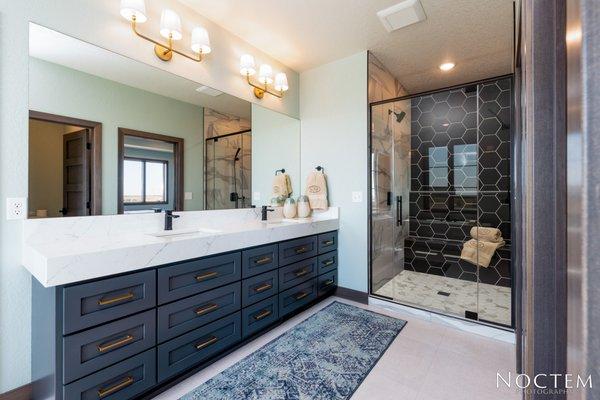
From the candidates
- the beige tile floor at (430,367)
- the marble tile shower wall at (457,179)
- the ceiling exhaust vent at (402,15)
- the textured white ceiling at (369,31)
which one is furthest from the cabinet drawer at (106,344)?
the marble tile shower wall at (457,179)

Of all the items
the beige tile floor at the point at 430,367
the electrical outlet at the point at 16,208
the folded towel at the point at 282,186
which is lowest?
the beige tile floor at the point at 430,367

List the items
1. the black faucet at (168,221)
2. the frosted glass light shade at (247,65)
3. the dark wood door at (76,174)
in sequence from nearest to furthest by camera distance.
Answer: the dark wood door at (76,174) → the black faucet at (168,221) → the frosted glass light shade at (247,65)

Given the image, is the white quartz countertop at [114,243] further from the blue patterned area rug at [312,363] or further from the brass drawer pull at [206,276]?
the blue patterned area rug at [312,363]

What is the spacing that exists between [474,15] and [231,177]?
2585mm

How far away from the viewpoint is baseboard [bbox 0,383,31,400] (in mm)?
1496

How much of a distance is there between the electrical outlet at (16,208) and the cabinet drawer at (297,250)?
1640mm

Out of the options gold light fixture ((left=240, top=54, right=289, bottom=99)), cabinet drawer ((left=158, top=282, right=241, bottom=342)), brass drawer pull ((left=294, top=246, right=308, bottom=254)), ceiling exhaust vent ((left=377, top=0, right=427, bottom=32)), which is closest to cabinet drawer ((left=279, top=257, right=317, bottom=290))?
brass drawer pull ((left=294, top=246, right=308, bottom=254))

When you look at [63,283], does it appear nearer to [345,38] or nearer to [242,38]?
[242,38]

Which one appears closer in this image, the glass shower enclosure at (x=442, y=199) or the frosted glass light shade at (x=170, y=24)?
the frosted glass light shade at (x=170, y=24)

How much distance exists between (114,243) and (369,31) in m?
2.68

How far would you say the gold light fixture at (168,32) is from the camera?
72.2 inches

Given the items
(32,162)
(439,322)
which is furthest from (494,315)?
(32,162)

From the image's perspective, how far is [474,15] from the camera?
238 cm

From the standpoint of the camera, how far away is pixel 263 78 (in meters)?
2.87
